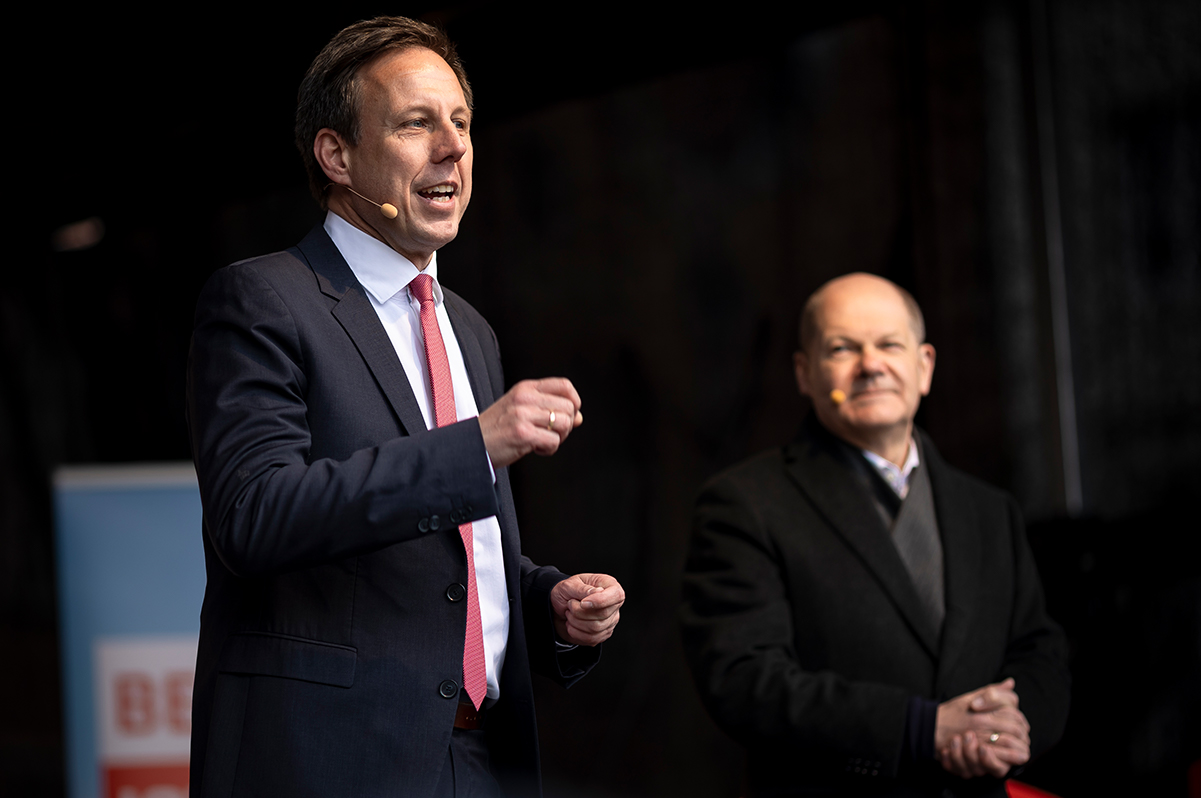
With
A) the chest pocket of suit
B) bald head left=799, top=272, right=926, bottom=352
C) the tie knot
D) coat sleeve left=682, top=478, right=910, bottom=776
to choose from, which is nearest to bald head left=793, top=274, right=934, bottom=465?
bald head left=799, top=272, right=926, bottom=352

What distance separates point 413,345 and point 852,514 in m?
1.04

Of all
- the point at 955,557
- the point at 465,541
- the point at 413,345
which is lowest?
the point at 955,557

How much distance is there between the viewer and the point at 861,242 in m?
3.62

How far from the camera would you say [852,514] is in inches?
85.4

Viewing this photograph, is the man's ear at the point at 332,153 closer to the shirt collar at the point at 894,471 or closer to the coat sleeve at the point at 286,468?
the coat sleeve at the point at 286,468

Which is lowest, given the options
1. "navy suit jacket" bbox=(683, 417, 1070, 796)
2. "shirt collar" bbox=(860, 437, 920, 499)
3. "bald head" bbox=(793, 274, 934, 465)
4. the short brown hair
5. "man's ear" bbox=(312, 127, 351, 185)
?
"navy suit jacket" bbox=(683, 417, 1070, 796)

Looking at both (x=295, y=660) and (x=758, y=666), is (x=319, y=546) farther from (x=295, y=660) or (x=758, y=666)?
(x=758, y=666)

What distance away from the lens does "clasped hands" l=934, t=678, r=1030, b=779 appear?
1.92 metres

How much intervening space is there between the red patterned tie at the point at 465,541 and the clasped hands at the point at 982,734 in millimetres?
912

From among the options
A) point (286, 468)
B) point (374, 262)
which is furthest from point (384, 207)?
point (286, 468)

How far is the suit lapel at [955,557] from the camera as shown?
2086 mm

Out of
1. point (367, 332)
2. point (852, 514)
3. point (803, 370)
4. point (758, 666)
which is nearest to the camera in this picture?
point (367, 332)

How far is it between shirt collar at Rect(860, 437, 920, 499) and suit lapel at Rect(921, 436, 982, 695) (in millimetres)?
43

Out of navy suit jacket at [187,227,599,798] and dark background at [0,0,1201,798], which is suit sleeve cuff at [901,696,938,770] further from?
dark background at [0,0,1201,798]
